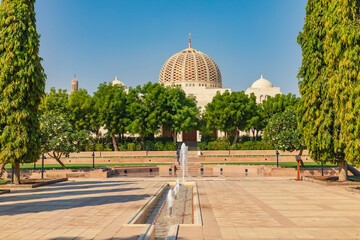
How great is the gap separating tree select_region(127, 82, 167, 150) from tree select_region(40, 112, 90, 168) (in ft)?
48.0

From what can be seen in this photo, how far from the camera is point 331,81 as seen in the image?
41.3 feet

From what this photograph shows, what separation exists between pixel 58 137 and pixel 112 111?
16184 mm

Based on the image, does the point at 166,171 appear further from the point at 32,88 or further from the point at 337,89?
the point at 337,89

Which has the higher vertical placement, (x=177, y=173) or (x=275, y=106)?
(x=275, y=106)

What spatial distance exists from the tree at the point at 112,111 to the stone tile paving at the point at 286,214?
2540 centimetres

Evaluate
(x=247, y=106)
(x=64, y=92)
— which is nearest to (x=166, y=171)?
(x=247, y=106)

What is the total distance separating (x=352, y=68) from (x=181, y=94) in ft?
87.7

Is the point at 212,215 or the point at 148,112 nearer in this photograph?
the point at 212,215

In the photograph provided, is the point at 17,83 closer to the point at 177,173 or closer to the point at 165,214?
the point at 165,214

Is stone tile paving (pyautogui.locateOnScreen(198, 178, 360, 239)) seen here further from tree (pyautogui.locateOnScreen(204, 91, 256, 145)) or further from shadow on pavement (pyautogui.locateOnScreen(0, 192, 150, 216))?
tree (pyautogui.locateOnScreen(204, 91, 256, 145))

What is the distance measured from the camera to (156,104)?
35688 mm

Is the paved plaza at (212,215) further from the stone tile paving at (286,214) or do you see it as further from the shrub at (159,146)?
the shrub at (159,146)

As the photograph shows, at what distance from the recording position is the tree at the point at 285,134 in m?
19.7

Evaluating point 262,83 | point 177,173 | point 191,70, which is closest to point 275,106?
point 177,173
